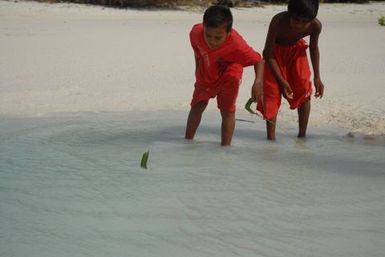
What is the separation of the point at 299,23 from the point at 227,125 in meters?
0.76

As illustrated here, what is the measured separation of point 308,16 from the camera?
3.61m

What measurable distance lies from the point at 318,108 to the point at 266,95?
44.6 inches

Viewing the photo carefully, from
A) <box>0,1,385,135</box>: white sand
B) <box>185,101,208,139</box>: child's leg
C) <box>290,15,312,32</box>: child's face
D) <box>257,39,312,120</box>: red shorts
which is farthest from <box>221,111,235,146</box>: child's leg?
<box>0,1,385,135</box>: white sand

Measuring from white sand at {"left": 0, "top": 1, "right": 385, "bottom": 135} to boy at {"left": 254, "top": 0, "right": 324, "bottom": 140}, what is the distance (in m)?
0.62

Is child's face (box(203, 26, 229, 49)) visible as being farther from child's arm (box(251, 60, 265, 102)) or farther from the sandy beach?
the sandy beach

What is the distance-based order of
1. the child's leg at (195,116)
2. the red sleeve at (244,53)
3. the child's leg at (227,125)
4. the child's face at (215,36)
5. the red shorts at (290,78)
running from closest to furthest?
the child's face at (215,36) < the red sleeve at (244,53) < the child's leg at (227,125) < the child's leg at (195,116) < the red shorts at (290,78)

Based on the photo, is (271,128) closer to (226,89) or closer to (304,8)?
(226,89)

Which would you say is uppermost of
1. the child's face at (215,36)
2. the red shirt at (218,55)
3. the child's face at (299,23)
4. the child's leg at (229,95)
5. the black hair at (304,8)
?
the black hair at (304,8)

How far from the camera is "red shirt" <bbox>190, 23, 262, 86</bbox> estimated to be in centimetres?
362

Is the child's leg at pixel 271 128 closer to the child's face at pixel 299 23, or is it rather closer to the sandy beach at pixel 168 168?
the sandy beach at pixel 168 168

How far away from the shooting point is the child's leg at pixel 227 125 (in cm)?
379

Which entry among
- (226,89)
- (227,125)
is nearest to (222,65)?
(226,89)

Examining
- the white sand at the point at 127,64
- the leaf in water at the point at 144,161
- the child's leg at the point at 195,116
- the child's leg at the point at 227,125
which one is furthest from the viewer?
the white sand at the point at 127,64

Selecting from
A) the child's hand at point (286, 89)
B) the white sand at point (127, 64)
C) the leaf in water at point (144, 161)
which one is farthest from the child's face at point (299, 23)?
the leaf in water at point (144, 161)
